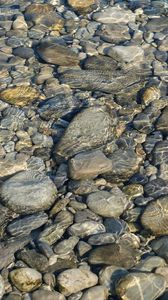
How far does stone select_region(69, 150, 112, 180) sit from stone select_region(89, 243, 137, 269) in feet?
3.85

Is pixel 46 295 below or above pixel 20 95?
below

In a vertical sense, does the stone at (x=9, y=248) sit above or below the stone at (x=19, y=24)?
below

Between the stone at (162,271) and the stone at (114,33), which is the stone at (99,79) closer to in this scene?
the stone at (114,33)

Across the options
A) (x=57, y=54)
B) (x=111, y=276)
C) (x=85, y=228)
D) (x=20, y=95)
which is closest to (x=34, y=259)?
(x=85, y=228)

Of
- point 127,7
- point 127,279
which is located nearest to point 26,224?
point 127,279

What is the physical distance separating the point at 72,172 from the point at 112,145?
86 centimetres

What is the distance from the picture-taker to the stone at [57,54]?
9.75m

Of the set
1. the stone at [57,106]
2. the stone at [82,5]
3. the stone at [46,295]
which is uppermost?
the stone at [82,5]

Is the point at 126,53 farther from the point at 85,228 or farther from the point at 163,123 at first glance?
the point at 85,228

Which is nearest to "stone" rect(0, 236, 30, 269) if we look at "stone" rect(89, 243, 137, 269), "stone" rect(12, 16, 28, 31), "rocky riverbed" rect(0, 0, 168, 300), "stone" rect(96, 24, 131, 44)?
"rocky riverbed" rect(0, 0, 168, 300)

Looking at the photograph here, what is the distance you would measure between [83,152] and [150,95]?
1.77 metres

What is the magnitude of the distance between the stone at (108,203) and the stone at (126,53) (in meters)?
3.33

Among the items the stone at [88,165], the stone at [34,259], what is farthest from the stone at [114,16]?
the stone at [34,259]

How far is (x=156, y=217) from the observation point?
22.5 feet
